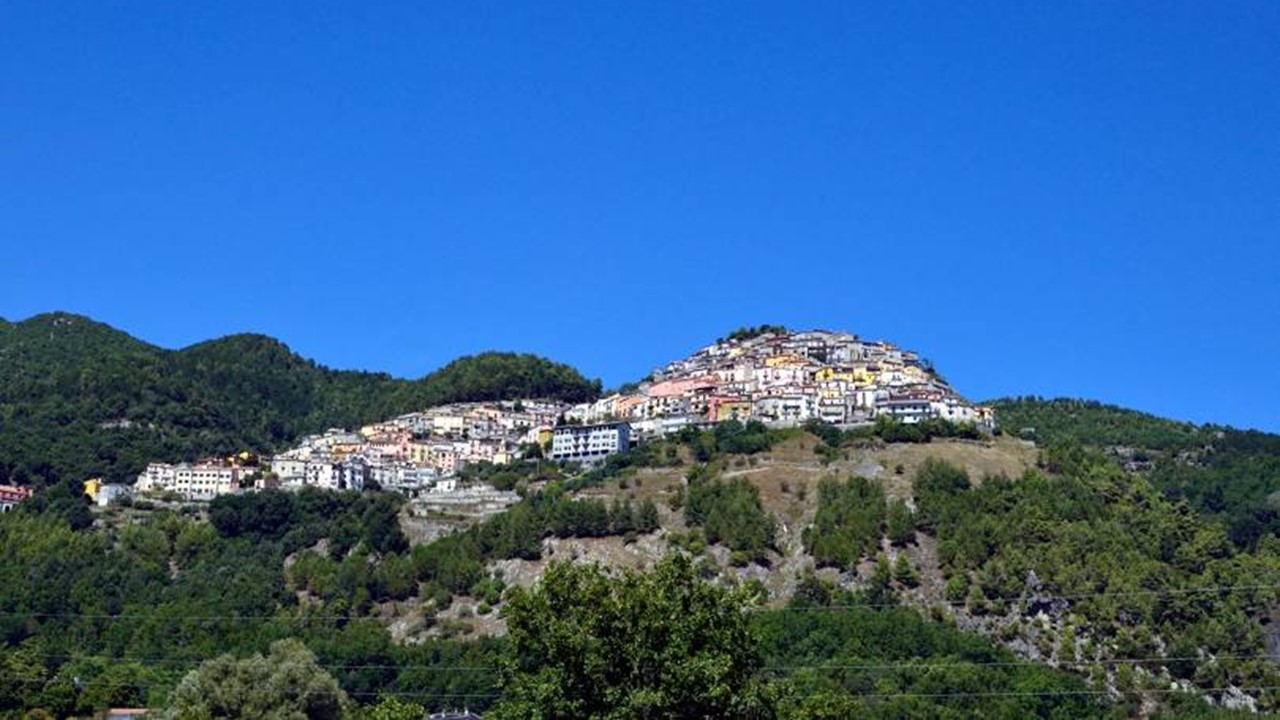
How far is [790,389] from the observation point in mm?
145125

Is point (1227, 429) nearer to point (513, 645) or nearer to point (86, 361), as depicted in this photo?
point (86, 361)

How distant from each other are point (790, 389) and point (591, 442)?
16.3 meters

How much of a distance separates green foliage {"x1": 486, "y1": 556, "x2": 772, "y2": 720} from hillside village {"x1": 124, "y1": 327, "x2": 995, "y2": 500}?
96363 mm

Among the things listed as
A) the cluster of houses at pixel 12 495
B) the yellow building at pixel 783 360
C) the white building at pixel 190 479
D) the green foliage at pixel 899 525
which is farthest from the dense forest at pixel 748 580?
the yellow building at pixel 783 360

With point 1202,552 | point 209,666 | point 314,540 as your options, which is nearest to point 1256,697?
point 1202,552

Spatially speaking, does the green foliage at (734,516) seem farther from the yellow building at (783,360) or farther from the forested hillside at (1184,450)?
the yellow building at (783,360)

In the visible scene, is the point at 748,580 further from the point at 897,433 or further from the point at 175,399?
the point at 175,399

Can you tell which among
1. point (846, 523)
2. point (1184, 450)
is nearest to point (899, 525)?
point (846, 523)

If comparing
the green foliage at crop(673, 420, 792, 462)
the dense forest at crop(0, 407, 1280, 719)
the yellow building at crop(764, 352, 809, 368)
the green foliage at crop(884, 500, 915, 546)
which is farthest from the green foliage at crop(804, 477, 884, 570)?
the yellow building at crop(764, 352, 809, 368)

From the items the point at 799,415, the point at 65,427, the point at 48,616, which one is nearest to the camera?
the point at 48,616

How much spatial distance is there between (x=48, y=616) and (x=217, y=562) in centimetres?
1518

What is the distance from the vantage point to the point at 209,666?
67125 mm

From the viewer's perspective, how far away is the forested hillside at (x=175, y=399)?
14925 cm

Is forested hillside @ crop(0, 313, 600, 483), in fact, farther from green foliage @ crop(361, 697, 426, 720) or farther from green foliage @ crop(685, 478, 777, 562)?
green foliage @ crop(361, 697, 426, 720)
